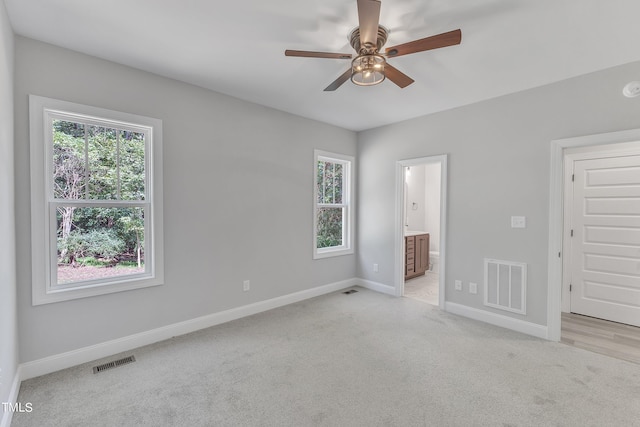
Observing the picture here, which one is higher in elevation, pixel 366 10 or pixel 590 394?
pixel 366 10

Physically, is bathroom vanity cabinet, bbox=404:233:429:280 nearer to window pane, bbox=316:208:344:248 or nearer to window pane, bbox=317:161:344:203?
window pane, bbox=316:208:344:248

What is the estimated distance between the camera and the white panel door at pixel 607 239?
3.28m

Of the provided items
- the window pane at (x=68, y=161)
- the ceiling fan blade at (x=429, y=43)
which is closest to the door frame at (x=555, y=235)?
the ceiling fan blade at (x=429, y=43)

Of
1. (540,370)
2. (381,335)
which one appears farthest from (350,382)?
(540,370)

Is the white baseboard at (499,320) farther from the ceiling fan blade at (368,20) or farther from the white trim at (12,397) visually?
the white trim at (12,397)

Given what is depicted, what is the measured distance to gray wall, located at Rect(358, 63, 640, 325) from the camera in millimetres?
2713

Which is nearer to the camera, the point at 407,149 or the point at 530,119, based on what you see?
the point at 530,119

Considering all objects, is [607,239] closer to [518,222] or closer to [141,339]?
[518,222]

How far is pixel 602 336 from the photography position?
3.02m

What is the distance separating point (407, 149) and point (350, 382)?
3.19 meters

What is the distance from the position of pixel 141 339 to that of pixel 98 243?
1.00 metres

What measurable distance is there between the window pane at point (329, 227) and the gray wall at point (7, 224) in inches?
130

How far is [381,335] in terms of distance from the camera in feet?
9.94

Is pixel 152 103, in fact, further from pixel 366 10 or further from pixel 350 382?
pixel 350 382
